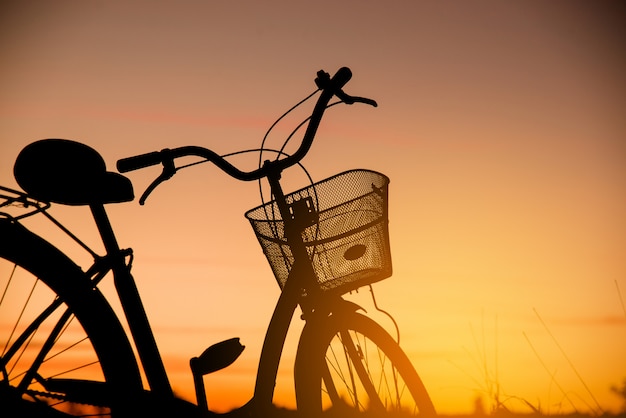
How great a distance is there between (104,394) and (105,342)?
22 cm

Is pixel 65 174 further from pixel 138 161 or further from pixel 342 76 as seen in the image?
pixel 342 76

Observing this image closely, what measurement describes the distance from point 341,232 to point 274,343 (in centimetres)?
64

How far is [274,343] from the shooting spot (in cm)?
265

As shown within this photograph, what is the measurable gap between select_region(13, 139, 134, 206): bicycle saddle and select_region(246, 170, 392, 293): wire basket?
29.6 inches

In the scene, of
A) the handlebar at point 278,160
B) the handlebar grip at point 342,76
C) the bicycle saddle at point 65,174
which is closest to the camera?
the bicycle saddle at point 65,174

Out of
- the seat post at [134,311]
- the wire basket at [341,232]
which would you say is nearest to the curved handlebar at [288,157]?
the wire basket at [341,232]

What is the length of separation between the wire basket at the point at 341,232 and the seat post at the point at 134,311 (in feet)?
2.26

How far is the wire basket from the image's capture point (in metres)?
2.69

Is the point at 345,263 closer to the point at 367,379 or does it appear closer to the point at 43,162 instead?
the point at 367,379

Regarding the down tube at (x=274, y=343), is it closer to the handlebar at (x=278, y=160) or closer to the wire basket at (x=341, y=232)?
the wire basket at (x=341, y=232)

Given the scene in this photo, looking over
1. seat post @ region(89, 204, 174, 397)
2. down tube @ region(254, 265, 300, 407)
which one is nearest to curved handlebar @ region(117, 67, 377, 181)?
seat post @ region(89, 204, 174, 397)

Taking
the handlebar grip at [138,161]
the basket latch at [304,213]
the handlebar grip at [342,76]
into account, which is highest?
the handlebar grip at [342,76]

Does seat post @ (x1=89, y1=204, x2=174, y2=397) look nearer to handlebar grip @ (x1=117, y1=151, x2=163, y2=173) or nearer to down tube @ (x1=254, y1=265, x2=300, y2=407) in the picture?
handlebar grip @ (x1=117, y1=151, x2=163, y2=173)

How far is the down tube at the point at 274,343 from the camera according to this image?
2619mm
